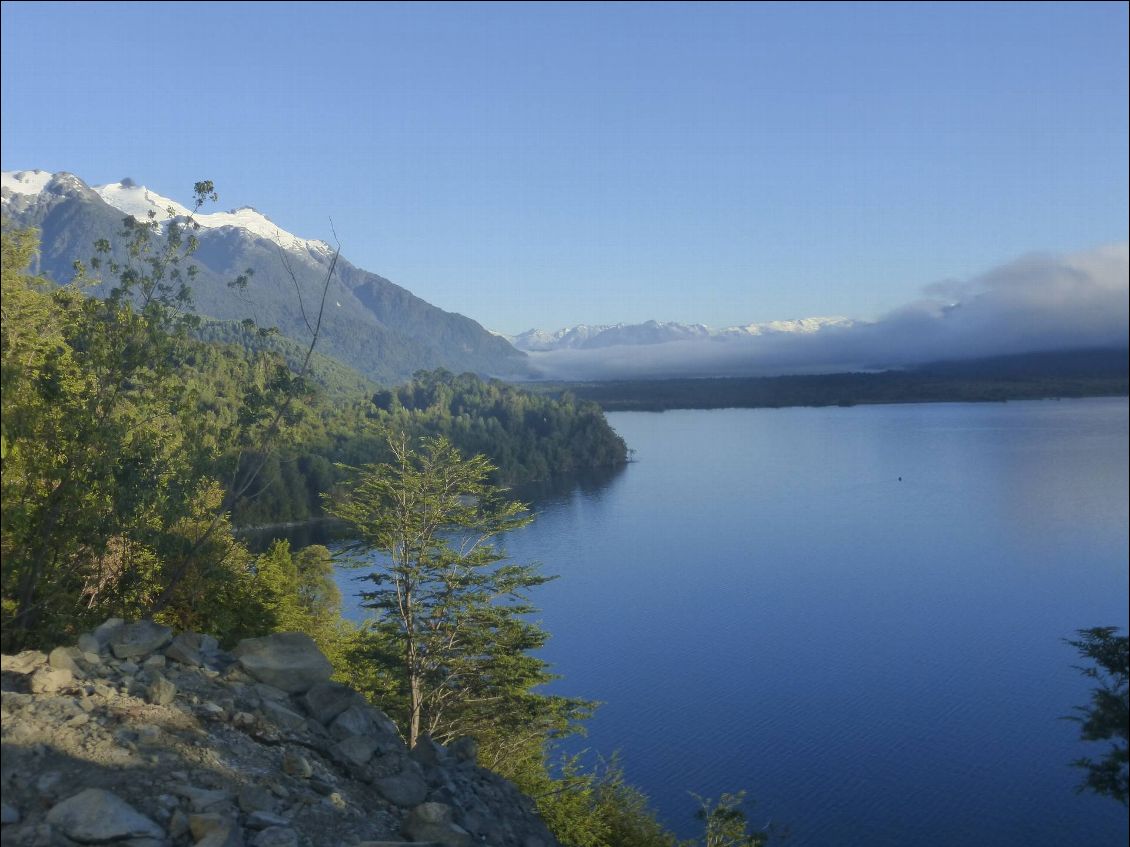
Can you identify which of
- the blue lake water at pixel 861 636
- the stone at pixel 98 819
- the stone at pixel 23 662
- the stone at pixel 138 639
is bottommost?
the blue lake water at pixel 861 636

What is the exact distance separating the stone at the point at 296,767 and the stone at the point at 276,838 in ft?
4.34

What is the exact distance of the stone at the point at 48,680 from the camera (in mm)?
9258

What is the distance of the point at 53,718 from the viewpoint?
28.7 ft

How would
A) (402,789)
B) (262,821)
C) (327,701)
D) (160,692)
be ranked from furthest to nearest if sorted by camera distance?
(327,701) → (402,789) → (160,692) → (262,821)

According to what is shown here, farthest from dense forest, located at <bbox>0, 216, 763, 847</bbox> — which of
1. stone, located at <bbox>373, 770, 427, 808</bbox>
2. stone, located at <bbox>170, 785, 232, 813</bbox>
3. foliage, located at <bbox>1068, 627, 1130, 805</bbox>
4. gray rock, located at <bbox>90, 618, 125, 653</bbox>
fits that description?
foliage, located at <bbox>1068, 627, 1130, 805</bbox>

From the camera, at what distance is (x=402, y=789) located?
1076 cm

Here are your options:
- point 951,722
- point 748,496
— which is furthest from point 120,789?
point 748,496

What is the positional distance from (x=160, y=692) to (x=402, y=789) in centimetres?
315

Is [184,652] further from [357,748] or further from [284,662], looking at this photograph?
[357,748]

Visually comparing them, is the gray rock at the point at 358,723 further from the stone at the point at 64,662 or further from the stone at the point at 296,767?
the stone at the point at 64,662

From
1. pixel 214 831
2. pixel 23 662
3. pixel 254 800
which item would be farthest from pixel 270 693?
pixel 214 831

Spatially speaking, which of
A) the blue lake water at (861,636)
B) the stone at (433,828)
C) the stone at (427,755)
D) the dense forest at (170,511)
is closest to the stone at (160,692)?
the dense forest at (170,511)

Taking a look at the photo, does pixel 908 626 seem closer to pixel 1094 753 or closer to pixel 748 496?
pixel 1094 753

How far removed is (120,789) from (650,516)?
7706cm
